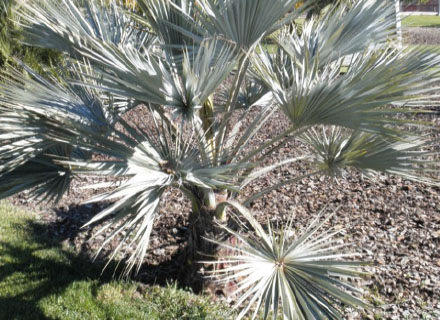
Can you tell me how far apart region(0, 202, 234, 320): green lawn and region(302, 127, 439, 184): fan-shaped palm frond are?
1275 mm

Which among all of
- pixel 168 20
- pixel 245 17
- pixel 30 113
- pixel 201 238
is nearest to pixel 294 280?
pixel 201 238

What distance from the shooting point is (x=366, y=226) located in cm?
470

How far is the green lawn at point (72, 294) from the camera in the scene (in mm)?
3686

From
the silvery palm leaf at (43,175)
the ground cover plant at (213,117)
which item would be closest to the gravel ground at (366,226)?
the ground cover plant at (213,117)

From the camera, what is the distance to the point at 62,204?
6004 millimetres

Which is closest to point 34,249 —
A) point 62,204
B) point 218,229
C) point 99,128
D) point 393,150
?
point 62,204

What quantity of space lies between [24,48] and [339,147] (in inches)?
198

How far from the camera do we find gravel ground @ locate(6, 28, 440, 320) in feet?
12.7

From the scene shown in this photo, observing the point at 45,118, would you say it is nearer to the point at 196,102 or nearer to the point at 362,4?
the point at 196,102

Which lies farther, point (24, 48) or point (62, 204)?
point (24, 48)

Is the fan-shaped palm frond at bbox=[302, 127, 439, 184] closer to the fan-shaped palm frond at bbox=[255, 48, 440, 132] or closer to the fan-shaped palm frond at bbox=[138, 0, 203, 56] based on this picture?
the fan-shaped palm frond at bbox=[255, 48, 440, 132]

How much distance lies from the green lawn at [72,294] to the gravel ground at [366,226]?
29 cm

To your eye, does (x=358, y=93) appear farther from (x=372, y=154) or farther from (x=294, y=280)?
(x=294, y=280)

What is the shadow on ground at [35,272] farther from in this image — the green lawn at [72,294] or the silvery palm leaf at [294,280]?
the silvery palm leaf at [294,280]
